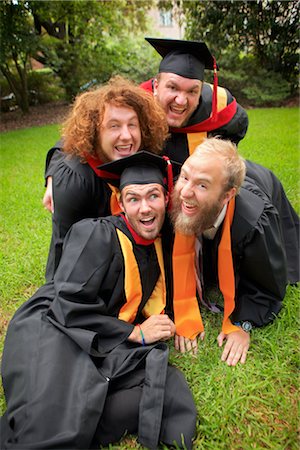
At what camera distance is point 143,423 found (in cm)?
202

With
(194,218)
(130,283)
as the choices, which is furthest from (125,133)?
(130,283)

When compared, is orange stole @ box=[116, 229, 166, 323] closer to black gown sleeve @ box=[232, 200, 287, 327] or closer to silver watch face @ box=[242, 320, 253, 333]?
black gown sleeve @ box=[232, 200, 287, 327]

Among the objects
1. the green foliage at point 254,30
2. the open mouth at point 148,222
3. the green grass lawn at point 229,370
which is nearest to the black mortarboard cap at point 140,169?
the open mouth at point 148,222

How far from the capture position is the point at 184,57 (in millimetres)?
3094

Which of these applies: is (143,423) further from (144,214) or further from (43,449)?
(144,214)

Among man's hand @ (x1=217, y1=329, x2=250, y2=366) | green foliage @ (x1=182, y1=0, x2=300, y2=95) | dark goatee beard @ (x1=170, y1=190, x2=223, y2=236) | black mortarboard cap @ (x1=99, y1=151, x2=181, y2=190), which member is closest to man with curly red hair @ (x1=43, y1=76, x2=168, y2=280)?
black mortarboard cap @ (x1=99, y1=151, x2=181, y2=190)

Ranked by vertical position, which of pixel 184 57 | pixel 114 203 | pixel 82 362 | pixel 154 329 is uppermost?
pixel 184 57

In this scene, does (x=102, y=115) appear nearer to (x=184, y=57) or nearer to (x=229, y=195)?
(x=184, y=57)

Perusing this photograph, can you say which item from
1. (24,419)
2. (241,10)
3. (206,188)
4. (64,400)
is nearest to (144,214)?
(206,188)

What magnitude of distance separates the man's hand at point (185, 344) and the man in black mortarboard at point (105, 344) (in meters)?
0.15

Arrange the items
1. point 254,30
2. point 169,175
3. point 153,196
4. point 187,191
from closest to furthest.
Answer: point 187,191, point 153,196, point 169,175, point 254,30

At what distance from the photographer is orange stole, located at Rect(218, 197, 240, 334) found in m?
2.50

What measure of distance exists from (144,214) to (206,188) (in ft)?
1.38

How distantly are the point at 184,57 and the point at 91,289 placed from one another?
2.02 metres
